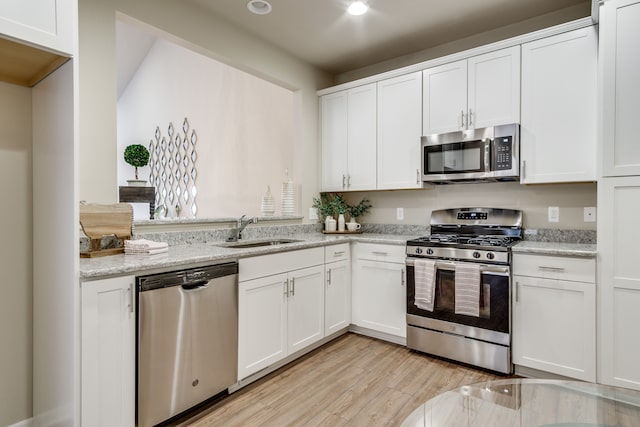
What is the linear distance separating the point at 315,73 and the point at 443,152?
1.72 meters

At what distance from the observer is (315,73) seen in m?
3.84

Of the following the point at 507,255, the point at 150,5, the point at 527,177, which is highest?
the point at 150,5

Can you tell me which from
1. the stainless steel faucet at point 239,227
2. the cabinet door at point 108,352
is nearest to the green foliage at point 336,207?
the stainless steel faucet at point 239,227

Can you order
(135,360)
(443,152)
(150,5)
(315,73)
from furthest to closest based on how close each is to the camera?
(315,73) < (443,152) < (150,5) < (135,360)

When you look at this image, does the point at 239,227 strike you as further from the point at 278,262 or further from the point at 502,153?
the point at 502,153

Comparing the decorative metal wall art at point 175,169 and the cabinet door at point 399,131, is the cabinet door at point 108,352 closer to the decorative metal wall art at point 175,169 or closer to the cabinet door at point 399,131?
the cabinet door at point 399,131

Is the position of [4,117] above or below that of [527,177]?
above

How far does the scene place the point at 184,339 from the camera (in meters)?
1.90

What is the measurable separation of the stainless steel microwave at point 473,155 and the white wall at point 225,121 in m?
1.41

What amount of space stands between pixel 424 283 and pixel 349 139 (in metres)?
1.67

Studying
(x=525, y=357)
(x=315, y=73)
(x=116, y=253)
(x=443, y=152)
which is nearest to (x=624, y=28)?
(x=443, y=152)

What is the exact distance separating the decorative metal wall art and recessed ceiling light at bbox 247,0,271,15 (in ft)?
9.04

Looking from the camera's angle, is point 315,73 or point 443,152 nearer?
point 443,152

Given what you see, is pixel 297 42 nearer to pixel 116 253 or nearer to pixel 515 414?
pixel 116 253
